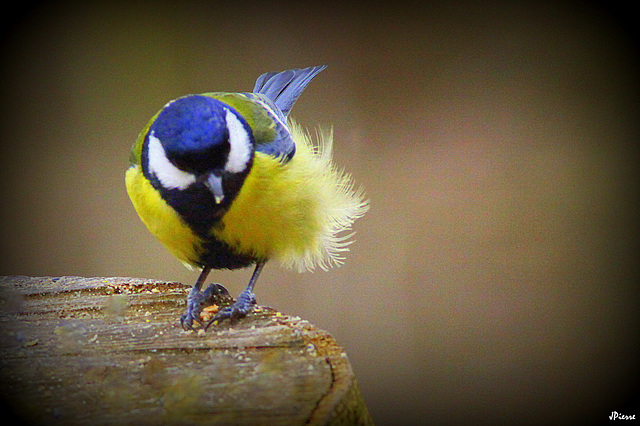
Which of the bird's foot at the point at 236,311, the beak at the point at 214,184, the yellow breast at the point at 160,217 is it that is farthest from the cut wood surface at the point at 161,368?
the beak at the point at 214,184

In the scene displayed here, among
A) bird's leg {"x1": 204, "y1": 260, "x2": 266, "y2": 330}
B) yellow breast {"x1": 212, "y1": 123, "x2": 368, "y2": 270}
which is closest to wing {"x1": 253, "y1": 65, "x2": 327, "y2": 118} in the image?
yellow breast {"x1": 212, "y1": 123, "x2": 368, "y2": 270}

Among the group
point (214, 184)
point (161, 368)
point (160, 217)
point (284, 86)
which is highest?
point (284, 86)

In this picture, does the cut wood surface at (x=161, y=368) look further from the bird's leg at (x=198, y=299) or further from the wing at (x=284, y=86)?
the wing at (x=284, y=86)

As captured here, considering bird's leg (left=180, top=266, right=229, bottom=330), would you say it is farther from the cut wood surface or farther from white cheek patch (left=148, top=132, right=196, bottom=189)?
white cheek patch (left=148, top=132, right=196, bottom=189)

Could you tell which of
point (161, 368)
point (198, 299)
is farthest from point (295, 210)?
point (161, 368)

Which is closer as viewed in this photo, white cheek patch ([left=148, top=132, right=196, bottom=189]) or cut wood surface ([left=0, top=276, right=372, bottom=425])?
cut wood surface ([left=0, top=276, right=372, bottom=425])

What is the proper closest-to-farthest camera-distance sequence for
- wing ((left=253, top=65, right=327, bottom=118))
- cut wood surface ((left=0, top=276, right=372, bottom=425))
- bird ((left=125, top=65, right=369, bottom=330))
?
cut wood surface ((left=0, top=276, right=372, bottom=425))
bird ((left=125, top=65, right=369, bottom=330))
wing ((left=253, top=65, right=327, bottom=118))

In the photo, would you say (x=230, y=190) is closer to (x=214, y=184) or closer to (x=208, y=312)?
(x=214, y=184)
